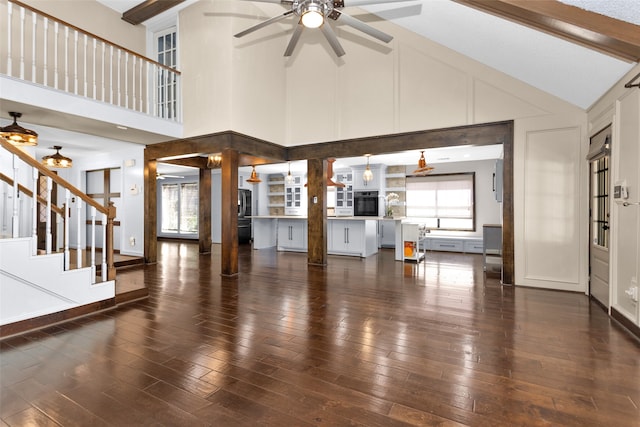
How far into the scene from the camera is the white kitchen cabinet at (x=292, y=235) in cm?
793

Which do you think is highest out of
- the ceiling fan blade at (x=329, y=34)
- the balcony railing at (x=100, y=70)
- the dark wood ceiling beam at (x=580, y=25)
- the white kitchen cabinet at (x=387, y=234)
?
the balcony railing at (x=100, y=70)

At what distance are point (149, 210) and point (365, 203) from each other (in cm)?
573

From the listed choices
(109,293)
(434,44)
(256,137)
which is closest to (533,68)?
(434,44)

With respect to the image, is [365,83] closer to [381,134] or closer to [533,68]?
[381,134]

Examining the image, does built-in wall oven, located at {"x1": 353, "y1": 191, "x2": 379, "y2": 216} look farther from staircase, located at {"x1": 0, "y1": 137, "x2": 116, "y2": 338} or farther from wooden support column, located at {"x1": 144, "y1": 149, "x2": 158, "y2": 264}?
staircase, located at {"x1": 0, "y1": 137, "x2": 116, "y2": 338}

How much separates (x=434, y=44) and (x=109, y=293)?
19.0ft

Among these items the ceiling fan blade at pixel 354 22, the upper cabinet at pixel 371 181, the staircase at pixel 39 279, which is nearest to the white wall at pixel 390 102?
the ceiling fan blade at pixel 354 22

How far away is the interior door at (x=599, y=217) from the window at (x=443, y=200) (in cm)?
462

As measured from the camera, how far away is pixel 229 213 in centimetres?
521

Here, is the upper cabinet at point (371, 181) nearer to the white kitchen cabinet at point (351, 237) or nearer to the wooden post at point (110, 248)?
the white kitchen cabinet at point (351, 237)

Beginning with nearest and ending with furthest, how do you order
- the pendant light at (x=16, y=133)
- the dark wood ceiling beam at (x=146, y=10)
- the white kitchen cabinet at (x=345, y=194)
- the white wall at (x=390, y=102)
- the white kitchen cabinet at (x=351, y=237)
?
the pendant light at (x=16, y=133) < the white wall at (x=390, y=102) < the dark wood ceiling beam at (x=146, y=10) < the white kitchen cabinet at (x=351, y=237) < the white kitchen cabinet at (x=345, y=194)

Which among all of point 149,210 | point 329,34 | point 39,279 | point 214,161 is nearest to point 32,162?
point 39,279

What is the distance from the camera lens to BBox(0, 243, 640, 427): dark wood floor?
1.70 meters

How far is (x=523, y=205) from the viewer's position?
14.7 ft
